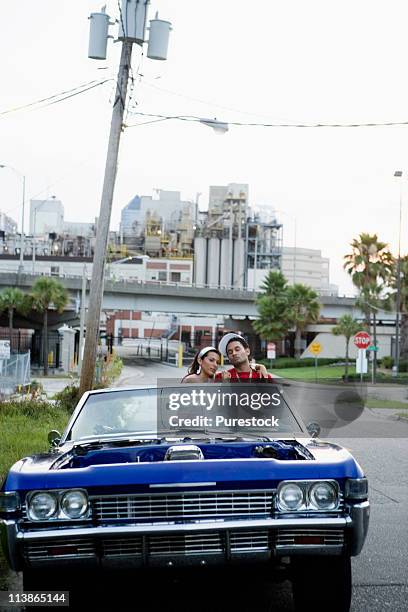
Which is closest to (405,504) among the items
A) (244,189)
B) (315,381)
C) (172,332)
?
(315,381)

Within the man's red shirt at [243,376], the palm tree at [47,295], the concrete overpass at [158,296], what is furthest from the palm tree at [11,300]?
the man's red shirt at [243,376]

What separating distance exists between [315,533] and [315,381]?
49.6 metres

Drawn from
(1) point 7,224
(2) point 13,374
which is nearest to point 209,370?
(2) point 13,374

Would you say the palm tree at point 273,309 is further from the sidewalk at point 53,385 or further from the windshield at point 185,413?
the windshield at point 185,413

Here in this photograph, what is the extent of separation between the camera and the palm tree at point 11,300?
69.6 meters

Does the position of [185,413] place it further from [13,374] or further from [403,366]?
[403,366]

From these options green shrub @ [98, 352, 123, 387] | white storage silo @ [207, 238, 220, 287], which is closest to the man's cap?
green shrub @ [98, 352, 123, 387]

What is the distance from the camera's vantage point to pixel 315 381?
53781 millimetres

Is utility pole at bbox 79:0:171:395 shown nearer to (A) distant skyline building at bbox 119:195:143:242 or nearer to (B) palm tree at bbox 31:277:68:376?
(B) palm tree at bbox 31:277:68:376

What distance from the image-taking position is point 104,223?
18.3 metres

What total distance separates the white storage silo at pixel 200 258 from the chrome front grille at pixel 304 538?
133 meters

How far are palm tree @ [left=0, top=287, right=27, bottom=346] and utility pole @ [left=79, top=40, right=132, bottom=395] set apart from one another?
52.4 metres

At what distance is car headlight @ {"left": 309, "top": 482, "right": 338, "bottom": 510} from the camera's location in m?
4.83

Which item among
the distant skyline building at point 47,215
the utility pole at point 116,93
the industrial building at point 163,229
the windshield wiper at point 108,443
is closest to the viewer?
the windshield wiper at point 108,443
